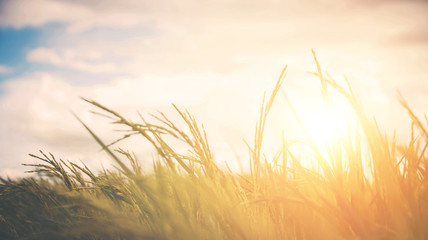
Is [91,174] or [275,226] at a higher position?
[91,174]

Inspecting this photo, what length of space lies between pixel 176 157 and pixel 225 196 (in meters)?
0.18

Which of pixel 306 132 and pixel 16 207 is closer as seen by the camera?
pixel 306 132

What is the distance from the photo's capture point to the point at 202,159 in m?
0.83

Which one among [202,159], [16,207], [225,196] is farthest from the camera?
[16,207]

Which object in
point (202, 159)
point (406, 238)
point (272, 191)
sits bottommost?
point (406, 238)

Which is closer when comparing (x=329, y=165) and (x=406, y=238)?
(x=406, y=238)

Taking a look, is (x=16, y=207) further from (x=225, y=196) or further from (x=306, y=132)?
(x=306, y=132)

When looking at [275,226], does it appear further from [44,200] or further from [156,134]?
Answer: [44,200]

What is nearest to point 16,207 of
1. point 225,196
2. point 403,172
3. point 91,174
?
point 91,174

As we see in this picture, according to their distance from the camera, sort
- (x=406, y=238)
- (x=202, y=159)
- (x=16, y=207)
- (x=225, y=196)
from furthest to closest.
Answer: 1. (x=16, y=207)
2. (x=202, y=159)
3. (x=225, y=196)
4. (x=406, y=238)

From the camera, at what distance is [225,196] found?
70cm

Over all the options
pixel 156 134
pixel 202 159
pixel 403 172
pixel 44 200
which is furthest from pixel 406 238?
pixel 44 200

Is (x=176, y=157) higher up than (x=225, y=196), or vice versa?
(x=176, y=157)

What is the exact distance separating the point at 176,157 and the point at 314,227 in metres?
0.41
